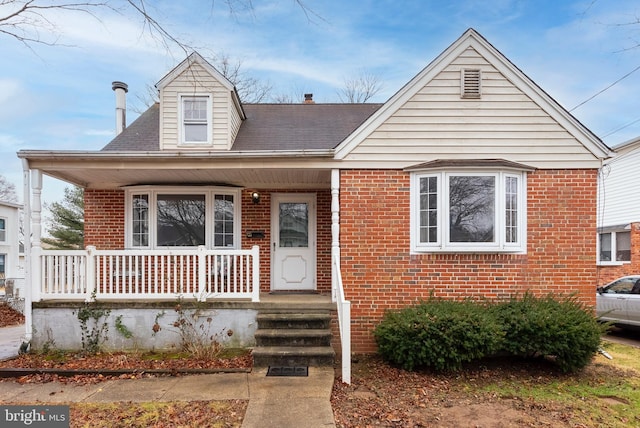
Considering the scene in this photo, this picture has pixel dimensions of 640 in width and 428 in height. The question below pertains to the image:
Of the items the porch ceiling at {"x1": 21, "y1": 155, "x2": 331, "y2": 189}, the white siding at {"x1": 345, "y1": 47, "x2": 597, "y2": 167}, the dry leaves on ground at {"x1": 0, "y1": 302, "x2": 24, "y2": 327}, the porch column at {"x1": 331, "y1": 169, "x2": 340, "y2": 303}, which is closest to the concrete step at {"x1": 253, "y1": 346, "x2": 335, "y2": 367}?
the porch column at {"x1": 331, "y1": 169, "x2": 340, "y2": 303}

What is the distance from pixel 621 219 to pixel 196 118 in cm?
1488

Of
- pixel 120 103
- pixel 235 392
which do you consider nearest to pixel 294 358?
pixel 235 392

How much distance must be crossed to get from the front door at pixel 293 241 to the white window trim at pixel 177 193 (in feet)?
2.54

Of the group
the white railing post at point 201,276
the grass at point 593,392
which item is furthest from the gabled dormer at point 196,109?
the grass at point 593,392

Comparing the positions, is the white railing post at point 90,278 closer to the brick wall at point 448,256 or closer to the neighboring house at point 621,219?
the brick wall at point 448,256

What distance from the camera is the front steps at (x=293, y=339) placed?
5301mm

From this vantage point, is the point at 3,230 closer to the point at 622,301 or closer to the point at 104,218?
the point at 104,218

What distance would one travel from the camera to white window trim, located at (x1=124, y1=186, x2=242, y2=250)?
7789mm

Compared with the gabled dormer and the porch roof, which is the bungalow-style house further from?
the gabled dormer

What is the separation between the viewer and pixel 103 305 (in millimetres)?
6160

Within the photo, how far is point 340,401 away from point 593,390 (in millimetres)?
3515

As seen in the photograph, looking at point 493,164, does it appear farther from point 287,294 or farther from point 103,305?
point 103,305

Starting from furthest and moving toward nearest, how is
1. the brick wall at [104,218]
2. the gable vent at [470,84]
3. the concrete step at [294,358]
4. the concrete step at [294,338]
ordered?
the brick wall at [104,218] → the gable vent at [470,84] → the concrete step at [294,338] → the concrete step at [294,358]

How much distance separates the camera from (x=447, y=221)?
6203 millimetres
